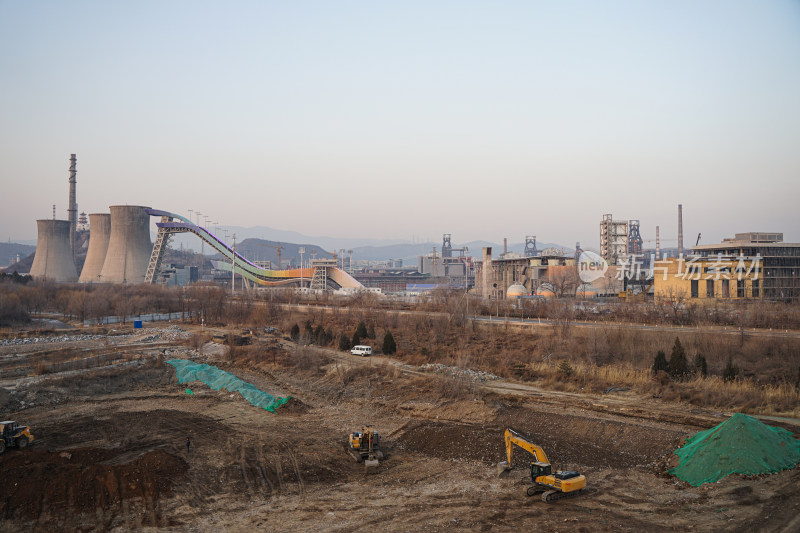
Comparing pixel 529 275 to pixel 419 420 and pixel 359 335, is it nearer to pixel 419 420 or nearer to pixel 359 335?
pixel 359 335

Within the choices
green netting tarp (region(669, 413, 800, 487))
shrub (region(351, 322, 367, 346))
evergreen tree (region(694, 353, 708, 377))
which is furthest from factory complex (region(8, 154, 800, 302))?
green netting tarp (region(669, 413, 800, 487))

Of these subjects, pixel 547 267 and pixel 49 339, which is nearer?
pixel 49 339

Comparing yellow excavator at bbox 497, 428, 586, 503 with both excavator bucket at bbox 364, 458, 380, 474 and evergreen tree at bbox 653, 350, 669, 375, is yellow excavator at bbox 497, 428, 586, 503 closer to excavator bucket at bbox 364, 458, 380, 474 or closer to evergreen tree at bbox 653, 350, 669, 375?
excavator bucket at bbox 364, 458, 380, 474

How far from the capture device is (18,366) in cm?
2706

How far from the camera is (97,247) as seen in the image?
64.5m

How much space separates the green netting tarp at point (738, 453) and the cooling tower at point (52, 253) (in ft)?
237

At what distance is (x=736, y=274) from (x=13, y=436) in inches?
1828

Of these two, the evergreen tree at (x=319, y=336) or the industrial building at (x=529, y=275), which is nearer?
the evergreen tree at (x=319, y=336)

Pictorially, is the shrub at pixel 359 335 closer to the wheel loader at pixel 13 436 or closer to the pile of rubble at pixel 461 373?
the pile of rubble at pixel 461 373

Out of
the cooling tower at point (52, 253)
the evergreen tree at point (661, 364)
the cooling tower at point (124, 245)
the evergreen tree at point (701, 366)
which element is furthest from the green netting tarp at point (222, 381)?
the cooling tower at point (52, 253)

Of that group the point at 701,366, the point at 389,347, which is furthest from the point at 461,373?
the point at 701,366

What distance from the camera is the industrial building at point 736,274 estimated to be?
143 feet

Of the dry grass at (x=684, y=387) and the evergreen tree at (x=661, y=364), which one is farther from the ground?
the evergreen tree at (x=661, y=364)

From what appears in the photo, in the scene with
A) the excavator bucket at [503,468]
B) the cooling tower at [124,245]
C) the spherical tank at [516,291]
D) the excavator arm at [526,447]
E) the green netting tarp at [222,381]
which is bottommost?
the green netting tarp at [222,381]
